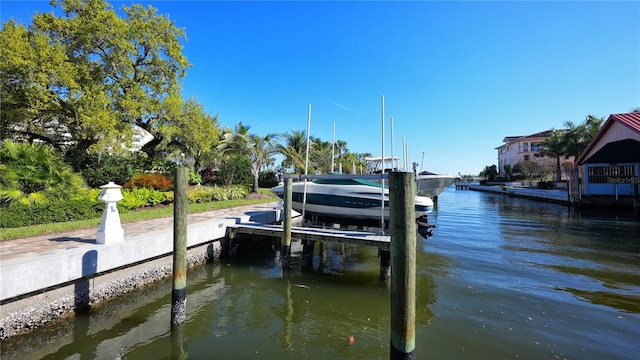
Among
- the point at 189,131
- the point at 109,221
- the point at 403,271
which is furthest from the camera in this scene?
the point at 189,131

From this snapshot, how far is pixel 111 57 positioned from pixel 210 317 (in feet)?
46.0

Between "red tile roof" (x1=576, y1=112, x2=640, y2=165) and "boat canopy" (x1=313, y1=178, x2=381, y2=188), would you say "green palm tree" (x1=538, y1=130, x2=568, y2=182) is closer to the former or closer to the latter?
"red tile roof" (x1=576, y1=112, x2=640, y2=165)

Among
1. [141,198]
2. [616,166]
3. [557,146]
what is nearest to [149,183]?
[141,198]

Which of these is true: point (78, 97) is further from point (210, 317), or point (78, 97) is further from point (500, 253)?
point (500, 253)

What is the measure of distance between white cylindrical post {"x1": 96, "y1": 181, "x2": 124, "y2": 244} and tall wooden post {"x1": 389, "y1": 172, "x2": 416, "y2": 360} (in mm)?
5611

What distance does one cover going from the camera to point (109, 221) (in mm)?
6078

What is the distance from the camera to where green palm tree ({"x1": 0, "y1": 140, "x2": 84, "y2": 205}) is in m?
8.35

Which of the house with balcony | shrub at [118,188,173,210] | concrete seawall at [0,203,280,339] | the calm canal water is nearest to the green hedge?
shrub at [118,188,173,210]

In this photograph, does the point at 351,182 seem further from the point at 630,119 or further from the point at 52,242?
the point at 630,119

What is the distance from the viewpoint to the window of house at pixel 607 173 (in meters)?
22.8

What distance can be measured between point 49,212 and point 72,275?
480 cm

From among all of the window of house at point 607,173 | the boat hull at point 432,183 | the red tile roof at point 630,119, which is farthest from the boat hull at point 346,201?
the red tile roof at point 630,119

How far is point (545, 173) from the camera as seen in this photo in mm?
46906

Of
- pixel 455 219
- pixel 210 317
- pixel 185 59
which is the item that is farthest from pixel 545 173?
pixel 210 317
